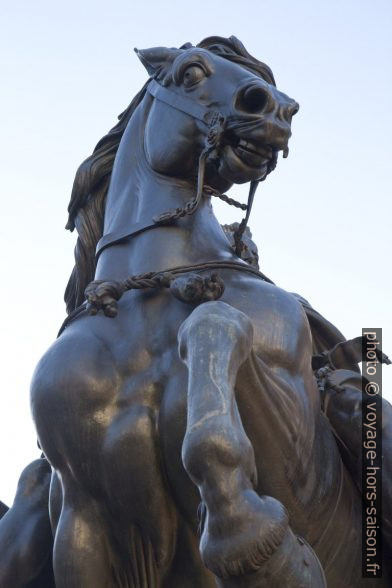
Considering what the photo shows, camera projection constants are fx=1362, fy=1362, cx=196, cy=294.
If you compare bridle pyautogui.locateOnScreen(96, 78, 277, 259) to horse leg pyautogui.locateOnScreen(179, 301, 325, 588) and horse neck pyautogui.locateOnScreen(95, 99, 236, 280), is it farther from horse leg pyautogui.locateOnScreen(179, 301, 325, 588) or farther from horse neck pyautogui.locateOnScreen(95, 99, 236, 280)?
horse leg pyautogui.locateOnScreen(179, 301, 325, 588)

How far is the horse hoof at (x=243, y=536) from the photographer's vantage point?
461 cm

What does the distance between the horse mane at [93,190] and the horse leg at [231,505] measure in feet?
6.27

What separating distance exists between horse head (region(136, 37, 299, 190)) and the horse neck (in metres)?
0.08

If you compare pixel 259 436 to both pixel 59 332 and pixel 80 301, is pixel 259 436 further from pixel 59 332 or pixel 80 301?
pixel 80 301

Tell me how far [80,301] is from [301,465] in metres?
1.61

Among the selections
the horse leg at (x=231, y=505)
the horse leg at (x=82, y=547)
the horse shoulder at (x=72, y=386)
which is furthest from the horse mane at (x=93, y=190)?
the horse leg at (x=231, y=505)

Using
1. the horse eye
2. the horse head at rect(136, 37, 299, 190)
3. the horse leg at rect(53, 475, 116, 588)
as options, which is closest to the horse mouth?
the horse head at rect(136, 37, 299, 190)

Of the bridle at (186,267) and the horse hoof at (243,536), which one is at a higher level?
the bridle at (186,267)

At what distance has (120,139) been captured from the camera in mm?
7000

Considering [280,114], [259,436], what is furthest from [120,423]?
[280,114]

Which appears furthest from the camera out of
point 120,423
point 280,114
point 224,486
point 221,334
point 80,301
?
point 80,301

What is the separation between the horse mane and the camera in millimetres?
6855

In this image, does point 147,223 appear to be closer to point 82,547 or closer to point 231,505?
point 82,547

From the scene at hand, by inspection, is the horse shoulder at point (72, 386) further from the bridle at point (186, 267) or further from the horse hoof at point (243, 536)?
the horse hoof at point (243, 536)
